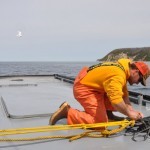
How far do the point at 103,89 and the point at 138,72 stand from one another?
53 centimetres

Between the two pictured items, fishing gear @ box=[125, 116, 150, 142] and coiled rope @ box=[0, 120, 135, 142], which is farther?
fishing gear @ box=[125, 116, 150, 142]

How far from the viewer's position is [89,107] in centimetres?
439

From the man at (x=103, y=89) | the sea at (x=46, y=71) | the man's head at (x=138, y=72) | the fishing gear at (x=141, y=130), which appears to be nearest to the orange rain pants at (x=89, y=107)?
the man at (x=103, y=89)

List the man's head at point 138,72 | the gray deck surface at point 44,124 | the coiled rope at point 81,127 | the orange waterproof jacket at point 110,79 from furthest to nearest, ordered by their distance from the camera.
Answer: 1. the man's head at point 138,72
2. the orange waterproof jacket at point 110,79
3. the coiled rope at point 81,127
4. the gray deck surface at point 44,124

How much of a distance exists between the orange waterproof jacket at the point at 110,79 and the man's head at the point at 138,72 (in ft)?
0.21

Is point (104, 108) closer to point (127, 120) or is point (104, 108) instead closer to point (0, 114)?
point (127, 120)

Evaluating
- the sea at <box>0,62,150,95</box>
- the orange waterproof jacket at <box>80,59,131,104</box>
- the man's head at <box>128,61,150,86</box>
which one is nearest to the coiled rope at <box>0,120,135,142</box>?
the orange waterproof jacket at <box>80,59,131,104</box>

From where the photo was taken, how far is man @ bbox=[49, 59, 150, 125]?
4.09 meters

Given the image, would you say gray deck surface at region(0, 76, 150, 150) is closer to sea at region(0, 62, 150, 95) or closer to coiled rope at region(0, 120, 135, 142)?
coiled rope at region(0, 120, 135, 142)

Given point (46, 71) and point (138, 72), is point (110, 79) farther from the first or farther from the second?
point (46, 71)

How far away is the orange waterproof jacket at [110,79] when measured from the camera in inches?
159

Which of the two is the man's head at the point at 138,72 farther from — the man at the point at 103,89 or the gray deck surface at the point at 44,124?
the gray deck surface at the point at 44,124

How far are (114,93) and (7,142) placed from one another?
1.43 metres

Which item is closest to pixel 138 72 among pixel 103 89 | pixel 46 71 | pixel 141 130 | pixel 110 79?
pixel 110 79
